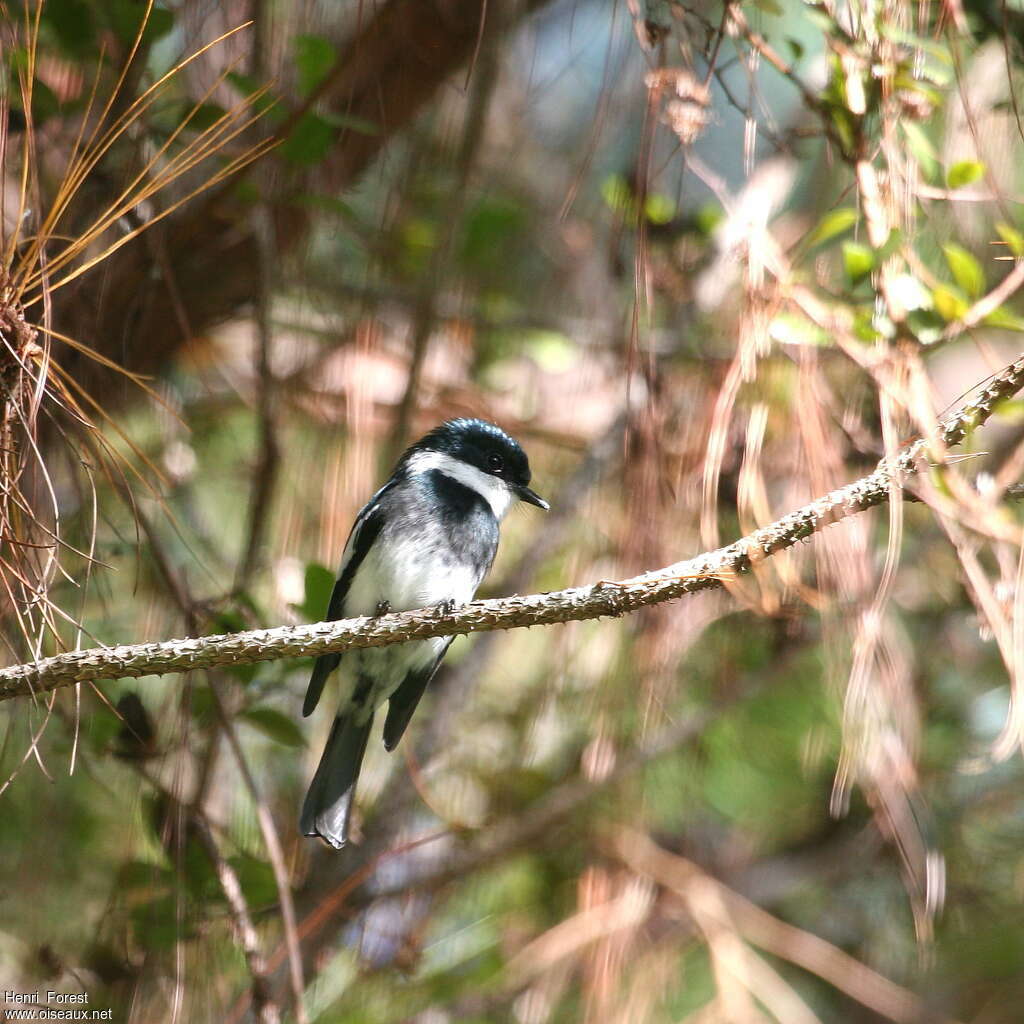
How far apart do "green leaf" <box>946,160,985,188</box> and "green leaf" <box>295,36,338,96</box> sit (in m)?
1.44

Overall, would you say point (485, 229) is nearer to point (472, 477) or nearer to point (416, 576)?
point (472, 477)

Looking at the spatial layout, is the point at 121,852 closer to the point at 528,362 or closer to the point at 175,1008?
the point at 175,1008

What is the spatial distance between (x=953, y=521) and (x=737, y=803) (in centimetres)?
277

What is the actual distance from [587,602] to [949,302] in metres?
1.12

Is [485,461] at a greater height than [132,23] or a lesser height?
lesser

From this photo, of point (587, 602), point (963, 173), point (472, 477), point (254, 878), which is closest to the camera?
point (587, 602)

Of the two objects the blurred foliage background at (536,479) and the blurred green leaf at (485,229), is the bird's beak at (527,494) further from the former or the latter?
the blurred green leaf at (485,229)

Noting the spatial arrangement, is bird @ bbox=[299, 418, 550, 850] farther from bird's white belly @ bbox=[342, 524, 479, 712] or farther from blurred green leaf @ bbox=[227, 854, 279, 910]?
blurred green leaf @ bbox=[227, 854, 279, 910]

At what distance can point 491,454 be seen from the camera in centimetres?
369

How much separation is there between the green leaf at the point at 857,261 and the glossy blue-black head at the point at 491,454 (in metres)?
1.36

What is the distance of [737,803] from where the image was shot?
4875mm

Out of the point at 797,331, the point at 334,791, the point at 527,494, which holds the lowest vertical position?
the point at 334,791

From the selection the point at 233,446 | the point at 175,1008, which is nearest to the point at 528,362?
the point at 233,446

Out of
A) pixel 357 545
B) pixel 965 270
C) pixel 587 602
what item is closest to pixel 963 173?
pixel 965 270
